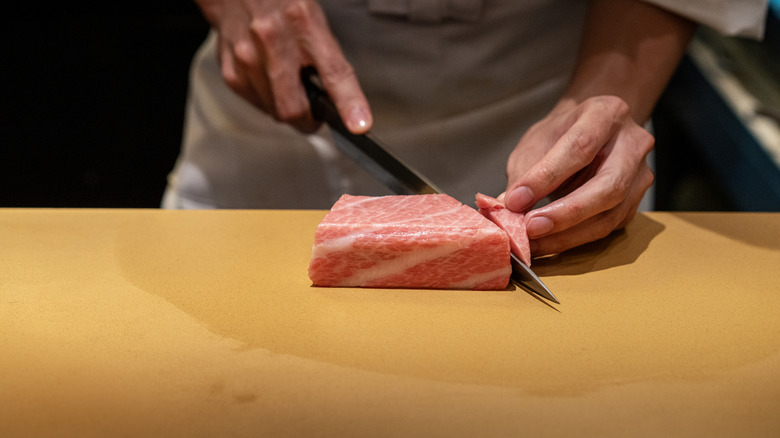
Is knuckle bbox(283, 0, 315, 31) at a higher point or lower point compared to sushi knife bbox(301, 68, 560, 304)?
higher

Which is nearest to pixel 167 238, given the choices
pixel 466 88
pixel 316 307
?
pixel 316 307

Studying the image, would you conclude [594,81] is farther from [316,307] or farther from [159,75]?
[159,75]

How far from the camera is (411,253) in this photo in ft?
3.65

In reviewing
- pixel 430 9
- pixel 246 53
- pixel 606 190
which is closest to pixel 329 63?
pixel 246 53

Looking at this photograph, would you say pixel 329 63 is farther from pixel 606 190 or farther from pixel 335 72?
pixel 606 190

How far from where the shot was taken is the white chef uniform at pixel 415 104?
1.81m

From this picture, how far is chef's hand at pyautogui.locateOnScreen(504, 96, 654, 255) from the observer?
1.18 metres

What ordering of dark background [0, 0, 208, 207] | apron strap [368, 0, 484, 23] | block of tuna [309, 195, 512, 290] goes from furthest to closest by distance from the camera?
dark background [0, 0, 208, 207], apron strap [368, 0, 484, 23], block of tuna [309, 195, 512, 290]

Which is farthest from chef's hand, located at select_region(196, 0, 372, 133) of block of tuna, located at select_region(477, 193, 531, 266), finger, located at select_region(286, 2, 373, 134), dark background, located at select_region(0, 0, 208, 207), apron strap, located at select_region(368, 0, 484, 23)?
dark background, located at select_region(0, 0, 208, 207)

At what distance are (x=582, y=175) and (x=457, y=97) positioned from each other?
672 millimetres

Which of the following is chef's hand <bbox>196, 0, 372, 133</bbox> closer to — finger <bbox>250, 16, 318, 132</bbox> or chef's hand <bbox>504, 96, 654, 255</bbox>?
finger <bbox>250, 16, 318, 132</bbox>

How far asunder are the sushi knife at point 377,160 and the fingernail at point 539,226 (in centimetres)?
6

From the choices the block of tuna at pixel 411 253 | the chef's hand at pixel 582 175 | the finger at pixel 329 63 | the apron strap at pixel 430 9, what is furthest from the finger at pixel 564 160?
the apron strap at pixel 430 9

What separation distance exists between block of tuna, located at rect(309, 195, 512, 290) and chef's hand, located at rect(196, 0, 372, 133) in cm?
45
